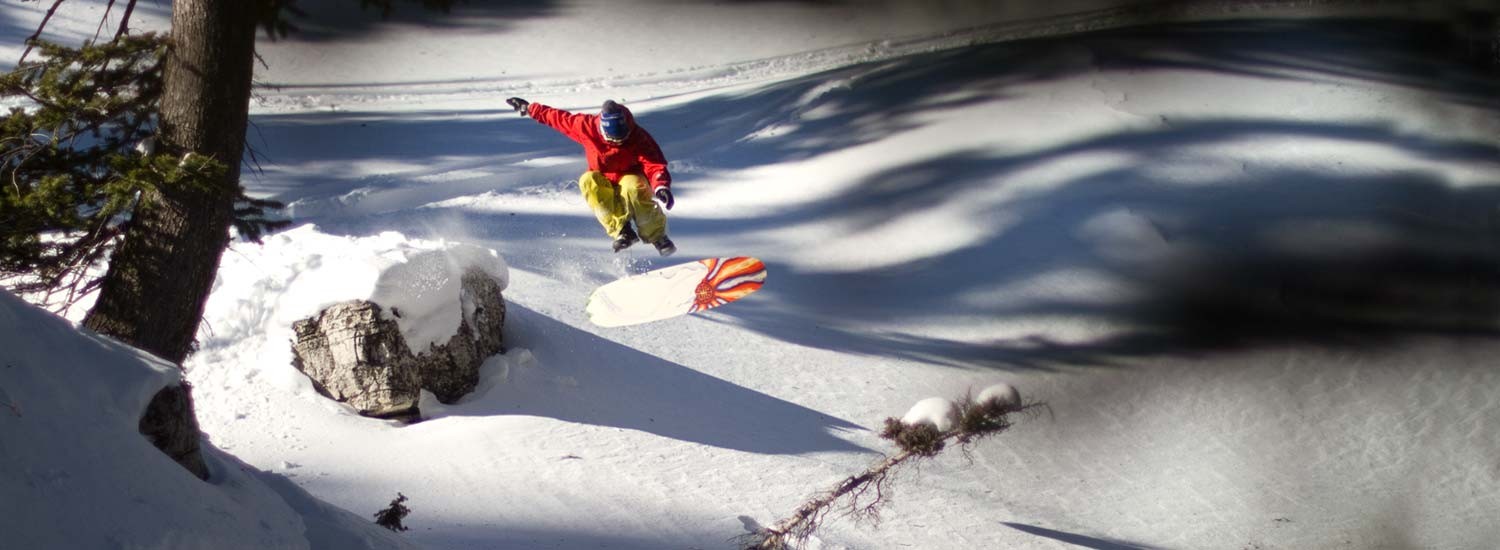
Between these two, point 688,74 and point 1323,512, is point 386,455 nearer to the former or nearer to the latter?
point 688,74

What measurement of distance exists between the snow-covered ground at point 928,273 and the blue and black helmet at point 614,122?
25 centimetres

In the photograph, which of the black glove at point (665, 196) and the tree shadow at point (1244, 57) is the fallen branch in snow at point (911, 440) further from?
the black glove at point (665, 196)

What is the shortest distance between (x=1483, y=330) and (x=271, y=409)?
5.55 meters

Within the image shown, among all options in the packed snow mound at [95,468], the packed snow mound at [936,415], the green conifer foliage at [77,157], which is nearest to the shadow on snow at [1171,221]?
the packed snow mound at [936,415]

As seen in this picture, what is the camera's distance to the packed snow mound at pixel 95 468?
1.80 m

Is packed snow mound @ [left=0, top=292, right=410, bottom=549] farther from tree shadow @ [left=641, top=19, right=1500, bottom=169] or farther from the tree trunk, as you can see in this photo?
tree shadow @ [left=641, top=19, right=1500, bottom=169]

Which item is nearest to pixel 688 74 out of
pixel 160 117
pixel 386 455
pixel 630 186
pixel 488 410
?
pixel 488 410

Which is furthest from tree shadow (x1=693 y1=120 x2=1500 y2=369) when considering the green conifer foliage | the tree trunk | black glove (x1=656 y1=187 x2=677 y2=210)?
the green conifer foliage

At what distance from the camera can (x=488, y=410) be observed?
19.1ft

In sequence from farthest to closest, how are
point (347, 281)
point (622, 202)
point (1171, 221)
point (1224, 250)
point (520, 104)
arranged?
point (347, 281)
point (1171, 221)
point (1224, 250)
point (622, 202)
point (520, 104)

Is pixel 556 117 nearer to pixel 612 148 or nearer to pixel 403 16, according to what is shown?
pixel 612 148

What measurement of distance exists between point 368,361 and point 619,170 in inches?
115

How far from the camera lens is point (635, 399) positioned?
6273mm

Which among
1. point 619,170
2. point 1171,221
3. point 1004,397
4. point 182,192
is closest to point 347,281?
point 182,192
